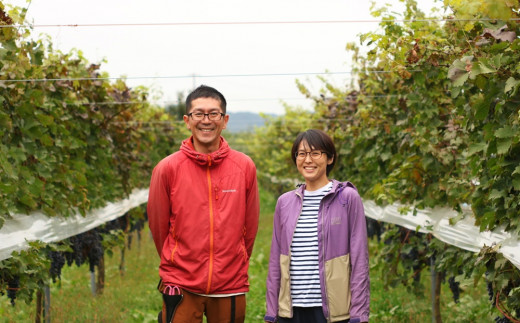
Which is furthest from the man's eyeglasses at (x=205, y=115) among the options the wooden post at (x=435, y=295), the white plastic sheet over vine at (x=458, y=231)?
the wooden post at (x=435, y=295)

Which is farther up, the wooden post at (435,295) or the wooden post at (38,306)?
the wooden post at (435,295)

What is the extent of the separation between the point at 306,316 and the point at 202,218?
728 millimetres

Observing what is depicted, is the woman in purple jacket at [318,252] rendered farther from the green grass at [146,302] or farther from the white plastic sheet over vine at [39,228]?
the white plastic sheet over vine at [39,228]

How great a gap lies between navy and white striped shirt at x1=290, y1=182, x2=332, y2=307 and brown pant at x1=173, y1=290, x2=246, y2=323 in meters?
0.32

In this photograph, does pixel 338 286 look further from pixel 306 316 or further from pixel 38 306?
pixel 38 306

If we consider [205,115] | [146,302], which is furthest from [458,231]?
[146,302]

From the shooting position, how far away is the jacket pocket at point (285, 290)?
3.48 metres

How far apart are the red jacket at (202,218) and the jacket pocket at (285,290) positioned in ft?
0.67

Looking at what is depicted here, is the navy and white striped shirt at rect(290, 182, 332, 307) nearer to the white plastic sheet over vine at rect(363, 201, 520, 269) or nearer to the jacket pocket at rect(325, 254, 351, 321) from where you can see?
the jacket pocket at rect(325, 254, 351, 321)

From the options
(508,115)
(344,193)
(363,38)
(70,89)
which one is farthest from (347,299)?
(70,89)

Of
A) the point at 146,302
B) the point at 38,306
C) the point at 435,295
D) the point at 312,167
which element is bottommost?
the point at 146,302

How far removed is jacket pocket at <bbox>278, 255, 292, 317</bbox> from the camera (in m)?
3.48

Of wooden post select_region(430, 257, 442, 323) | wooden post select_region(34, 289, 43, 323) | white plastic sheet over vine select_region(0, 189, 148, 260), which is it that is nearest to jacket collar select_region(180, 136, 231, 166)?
white plastic sheet over vine select_region(0, 189, 148, 260)

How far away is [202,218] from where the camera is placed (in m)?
3.53
